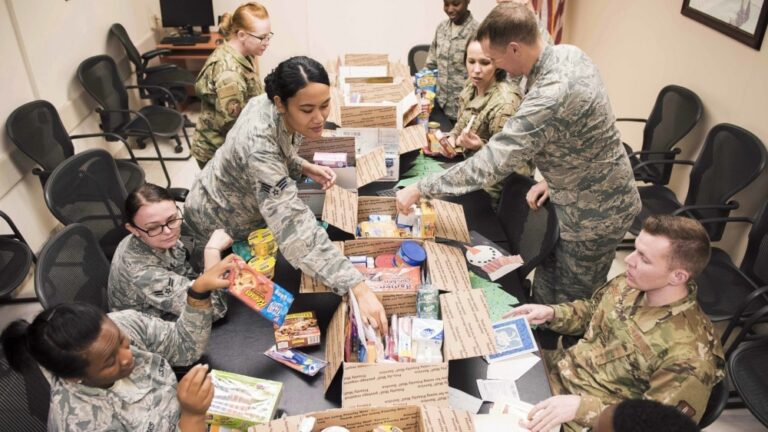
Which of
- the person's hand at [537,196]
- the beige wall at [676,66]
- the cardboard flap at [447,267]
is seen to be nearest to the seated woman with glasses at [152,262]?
the cardboard flap at [447,267]

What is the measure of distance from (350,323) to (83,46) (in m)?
4.11

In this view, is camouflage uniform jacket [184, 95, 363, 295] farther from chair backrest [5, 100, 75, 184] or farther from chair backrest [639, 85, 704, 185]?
chair backrest [639, 85, 704, 185]

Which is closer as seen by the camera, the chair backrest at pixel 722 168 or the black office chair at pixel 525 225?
the black office chair at pixel 525 225

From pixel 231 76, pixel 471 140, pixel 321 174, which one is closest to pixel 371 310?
pixel 321 174

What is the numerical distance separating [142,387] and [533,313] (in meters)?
1.26

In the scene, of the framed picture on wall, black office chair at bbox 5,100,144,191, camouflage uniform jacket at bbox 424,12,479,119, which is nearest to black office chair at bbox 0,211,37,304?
black office chair at bbox 5,100,144,191

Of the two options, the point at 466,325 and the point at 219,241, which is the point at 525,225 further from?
the point at 219,241

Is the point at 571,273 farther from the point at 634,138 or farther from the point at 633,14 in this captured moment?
the point at 633,14

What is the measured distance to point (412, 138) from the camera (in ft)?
10.0

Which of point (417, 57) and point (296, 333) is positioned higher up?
point (417, 57)

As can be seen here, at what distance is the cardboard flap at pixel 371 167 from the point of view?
267 cm

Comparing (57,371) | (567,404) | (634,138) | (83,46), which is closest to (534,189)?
(567,404)

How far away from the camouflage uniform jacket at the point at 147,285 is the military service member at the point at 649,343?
46.1 inches

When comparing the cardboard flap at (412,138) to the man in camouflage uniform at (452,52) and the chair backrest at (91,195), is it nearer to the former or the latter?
the man in camouflage uniform at (452,52)
